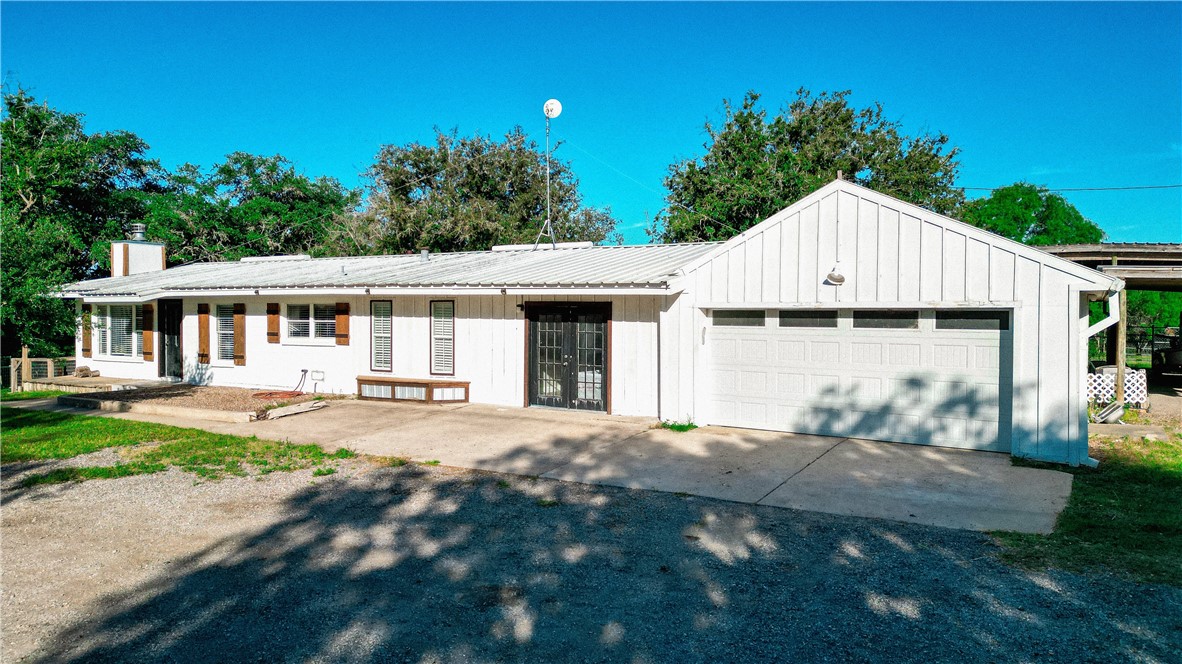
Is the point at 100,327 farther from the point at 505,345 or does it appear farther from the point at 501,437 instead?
the point at 501,437

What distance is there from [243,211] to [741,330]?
30156 millimetres

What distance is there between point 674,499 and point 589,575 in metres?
2.17

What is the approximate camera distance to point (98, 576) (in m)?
4.98

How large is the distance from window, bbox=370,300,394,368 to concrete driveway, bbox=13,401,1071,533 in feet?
6.91

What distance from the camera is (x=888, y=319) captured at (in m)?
9.51

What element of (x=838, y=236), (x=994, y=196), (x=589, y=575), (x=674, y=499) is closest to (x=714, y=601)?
(x=589, y=575)

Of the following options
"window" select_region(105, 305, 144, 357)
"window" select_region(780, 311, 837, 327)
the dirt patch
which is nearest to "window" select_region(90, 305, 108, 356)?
"window" select_region(105, 305, 144, 357)

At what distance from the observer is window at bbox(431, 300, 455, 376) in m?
13.7

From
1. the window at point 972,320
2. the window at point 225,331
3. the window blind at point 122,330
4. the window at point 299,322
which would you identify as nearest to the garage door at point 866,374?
the window at point 972,320

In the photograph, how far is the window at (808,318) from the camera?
9945 mm

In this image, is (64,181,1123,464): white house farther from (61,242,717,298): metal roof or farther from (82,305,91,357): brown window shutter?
(82,305,91,357): brown window shutter

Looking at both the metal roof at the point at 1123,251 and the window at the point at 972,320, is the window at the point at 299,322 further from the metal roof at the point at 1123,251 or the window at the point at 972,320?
the metal roof at the point at 1123,251

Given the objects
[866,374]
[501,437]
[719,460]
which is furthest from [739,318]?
[501,437]

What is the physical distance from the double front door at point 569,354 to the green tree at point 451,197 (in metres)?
17.4
